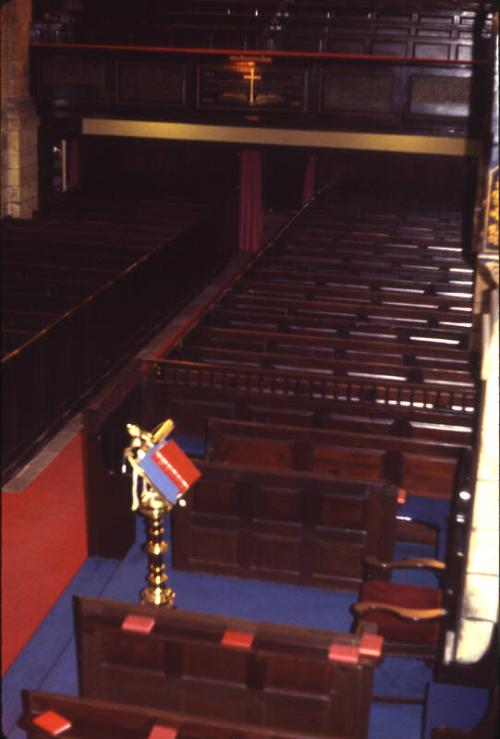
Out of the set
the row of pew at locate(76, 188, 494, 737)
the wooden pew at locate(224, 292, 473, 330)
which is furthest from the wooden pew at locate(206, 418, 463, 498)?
the wooden pew at locate(224, 292, 473, 330)

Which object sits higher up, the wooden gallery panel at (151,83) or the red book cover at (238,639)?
the wooden gallery panel at (151,83)

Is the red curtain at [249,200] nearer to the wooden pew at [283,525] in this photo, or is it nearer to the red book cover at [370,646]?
the wooden pew at [283,525]

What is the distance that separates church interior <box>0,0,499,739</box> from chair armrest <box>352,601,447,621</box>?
21 millimetres

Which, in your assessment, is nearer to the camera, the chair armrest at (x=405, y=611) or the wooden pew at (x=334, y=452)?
the chair armrest at (x=405, y=611)

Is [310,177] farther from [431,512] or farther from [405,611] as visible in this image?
[405,611]

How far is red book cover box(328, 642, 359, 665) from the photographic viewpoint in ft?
11.9

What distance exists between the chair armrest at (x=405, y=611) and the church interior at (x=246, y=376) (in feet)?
0.07

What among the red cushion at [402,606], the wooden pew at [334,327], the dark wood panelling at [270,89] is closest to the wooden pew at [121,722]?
the red cushion at [402,606]

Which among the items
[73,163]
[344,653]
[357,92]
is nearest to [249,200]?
[73,163]

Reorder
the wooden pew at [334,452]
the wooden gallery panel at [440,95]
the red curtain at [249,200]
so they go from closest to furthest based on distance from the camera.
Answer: the wooden pew at [334,452] < the wooden gallery panel at [440,95] < the red curtain at [249,200]

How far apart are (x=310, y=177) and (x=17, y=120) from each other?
6731 mm

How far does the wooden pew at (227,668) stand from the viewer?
372cm

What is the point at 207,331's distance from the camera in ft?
27.2

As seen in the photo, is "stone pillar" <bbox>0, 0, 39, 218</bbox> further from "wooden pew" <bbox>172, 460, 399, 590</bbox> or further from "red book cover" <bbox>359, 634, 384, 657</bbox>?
"red book cover" <bbox>359, 634, 384, 657</bbox>
